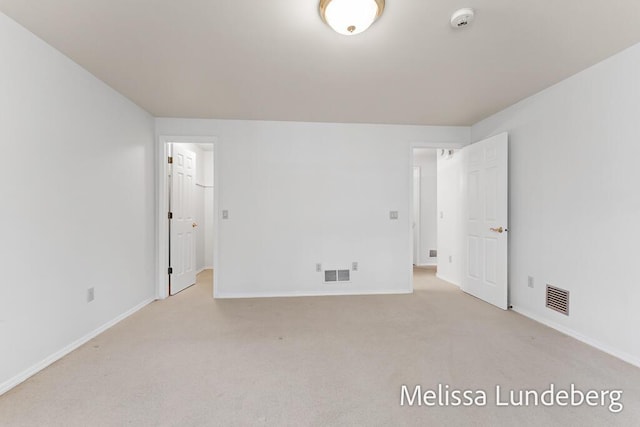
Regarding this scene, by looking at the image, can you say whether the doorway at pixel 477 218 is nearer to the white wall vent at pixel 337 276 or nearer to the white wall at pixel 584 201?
the white wall at pixel 584 201

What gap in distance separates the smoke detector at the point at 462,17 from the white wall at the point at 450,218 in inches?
101

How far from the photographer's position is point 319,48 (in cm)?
213

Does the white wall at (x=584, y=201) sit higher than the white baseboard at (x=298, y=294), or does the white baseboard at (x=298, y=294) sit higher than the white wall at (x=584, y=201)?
the white wall at (x=584, y=201)

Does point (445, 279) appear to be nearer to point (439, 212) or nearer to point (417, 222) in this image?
point (439, 212)

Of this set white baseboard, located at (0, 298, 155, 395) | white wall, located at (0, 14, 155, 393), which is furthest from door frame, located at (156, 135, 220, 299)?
white baseboard, located at (0, 298, 155, 395)

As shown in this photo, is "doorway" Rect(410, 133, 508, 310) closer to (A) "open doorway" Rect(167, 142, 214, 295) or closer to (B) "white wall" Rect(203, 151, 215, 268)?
(A) "open doorway" Rect(167, 142, 214, 295)

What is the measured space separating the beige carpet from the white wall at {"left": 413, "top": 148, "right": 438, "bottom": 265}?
10.4ft

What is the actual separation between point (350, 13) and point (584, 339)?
3082 mm

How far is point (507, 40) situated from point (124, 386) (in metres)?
3.35

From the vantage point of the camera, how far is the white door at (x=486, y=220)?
129 inches

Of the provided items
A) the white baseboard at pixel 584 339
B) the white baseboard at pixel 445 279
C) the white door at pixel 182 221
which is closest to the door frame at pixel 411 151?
the white baseboard at pixel 445 279

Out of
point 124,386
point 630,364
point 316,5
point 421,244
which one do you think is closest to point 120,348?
point 124,386

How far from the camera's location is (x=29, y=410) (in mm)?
1604

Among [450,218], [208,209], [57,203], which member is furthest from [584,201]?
[208,209]
